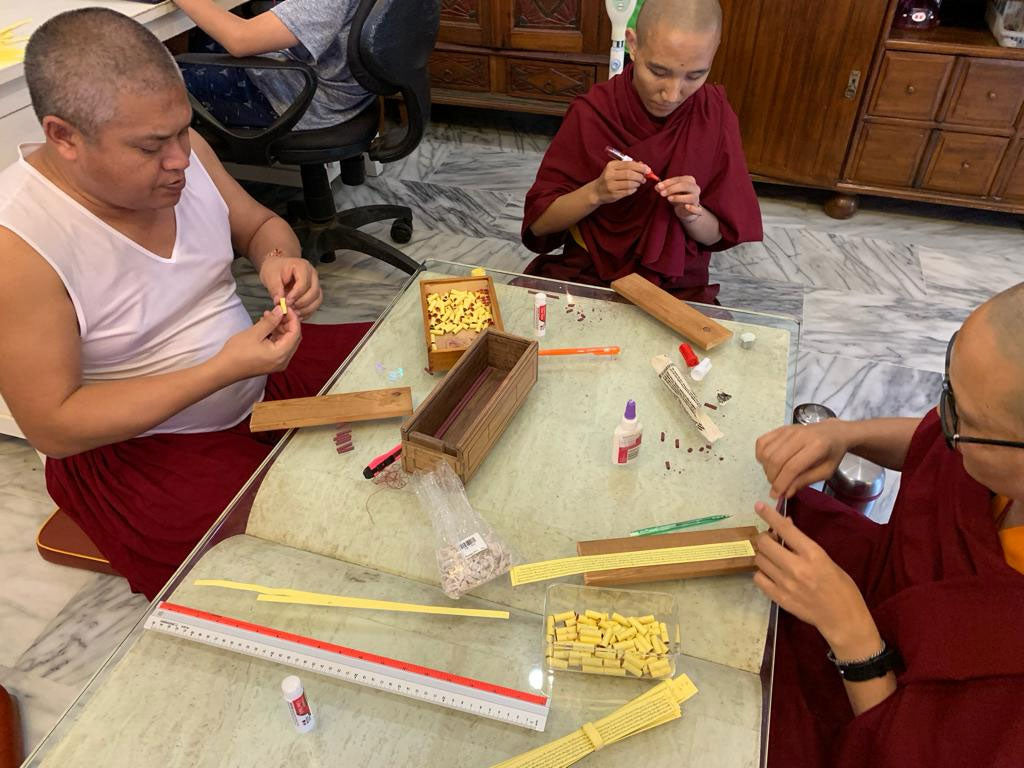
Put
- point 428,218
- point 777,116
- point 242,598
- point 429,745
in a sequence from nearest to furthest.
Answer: point 429,745 < point 242,598 < point 777,116 < point 428,218

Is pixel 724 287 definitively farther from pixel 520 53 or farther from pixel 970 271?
pixel 520 53

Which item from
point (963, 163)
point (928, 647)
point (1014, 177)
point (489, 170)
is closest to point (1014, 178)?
point (1014, 177)

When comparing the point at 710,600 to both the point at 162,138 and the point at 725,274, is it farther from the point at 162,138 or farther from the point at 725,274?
the point at 725,274

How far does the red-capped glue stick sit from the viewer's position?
127 cm

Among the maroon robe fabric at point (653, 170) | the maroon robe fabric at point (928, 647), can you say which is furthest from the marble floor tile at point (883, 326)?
the maroon robe fabric at point (928, 647)

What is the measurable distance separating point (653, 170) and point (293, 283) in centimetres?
85

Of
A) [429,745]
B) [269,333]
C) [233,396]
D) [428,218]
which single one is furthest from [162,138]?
[428,218]

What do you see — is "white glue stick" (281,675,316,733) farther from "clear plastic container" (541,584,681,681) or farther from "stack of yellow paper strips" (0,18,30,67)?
"stack of yellow paper strips" (0,18,30,67)

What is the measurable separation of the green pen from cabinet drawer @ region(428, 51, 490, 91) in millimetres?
2777

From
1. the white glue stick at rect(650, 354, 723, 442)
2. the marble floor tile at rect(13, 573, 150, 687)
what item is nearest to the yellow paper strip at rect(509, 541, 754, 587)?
the white glue stick at rect(650, 354, 723, 442)

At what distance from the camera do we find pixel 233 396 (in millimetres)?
1365

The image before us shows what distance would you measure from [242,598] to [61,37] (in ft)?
2.57

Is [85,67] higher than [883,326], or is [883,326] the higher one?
[85,67]

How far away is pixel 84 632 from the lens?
1.55 metres
